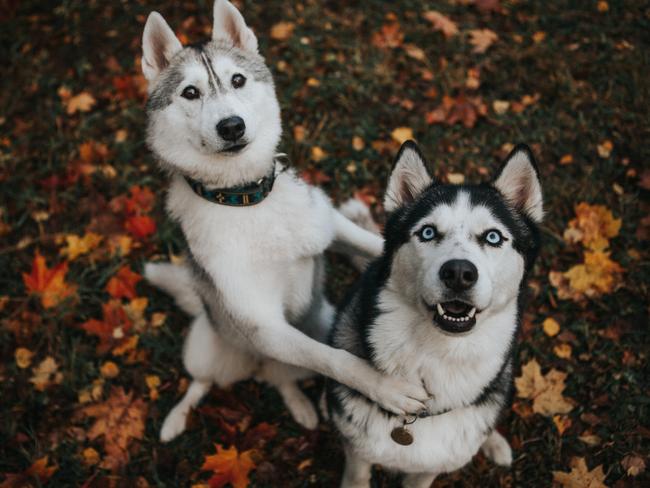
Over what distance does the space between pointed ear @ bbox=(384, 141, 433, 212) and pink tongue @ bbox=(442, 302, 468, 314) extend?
61cm

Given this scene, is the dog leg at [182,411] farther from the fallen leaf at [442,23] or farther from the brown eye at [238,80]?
the fallen leaf at [442,23]

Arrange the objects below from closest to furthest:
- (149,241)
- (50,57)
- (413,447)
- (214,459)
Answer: (413,447) < (214,459) < (149,241) < (50,57)

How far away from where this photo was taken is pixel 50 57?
5727 millimetres

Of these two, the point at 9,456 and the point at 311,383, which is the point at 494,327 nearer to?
the point at 311,383

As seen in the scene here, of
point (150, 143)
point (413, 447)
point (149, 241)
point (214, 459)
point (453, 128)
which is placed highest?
point (150, 143)

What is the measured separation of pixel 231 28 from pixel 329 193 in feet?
6.09

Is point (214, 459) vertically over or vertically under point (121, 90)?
under

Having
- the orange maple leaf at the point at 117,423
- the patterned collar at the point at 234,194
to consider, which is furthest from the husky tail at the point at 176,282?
the patterned collar at the point at 234,194

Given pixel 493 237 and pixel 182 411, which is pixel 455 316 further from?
pixel 182 411

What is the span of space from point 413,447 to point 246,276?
1.26 m

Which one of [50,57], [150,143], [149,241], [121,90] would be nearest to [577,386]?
[150,143]

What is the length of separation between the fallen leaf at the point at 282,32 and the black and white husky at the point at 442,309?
11.6 ft

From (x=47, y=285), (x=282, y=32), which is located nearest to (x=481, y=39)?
(x=282, y=32)

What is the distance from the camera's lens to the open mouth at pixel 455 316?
7.00ft
